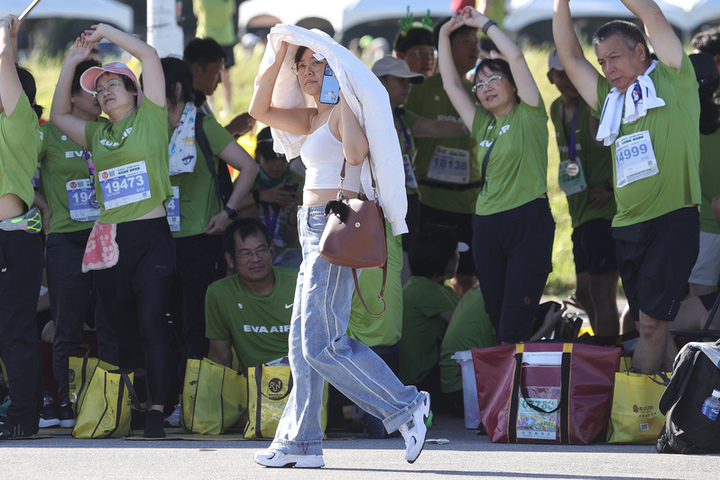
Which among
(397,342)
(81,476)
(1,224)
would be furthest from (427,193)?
(81,476)

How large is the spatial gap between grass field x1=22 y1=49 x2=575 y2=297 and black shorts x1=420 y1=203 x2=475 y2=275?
166 inches

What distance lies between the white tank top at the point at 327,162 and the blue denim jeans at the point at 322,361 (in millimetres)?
119

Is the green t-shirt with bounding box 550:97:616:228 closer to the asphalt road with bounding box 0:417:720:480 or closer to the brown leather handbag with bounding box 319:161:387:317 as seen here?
the asphalt road with bounding box 0:417:720:480

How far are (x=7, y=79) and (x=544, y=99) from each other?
12.2 m

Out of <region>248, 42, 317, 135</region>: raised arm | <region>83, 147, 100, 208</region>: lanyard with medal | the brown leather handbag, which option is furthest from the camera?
<region>83, 147, 100, 208</region>: lanyard with medal

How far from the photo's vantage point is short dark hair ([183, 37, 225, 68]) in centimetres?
720

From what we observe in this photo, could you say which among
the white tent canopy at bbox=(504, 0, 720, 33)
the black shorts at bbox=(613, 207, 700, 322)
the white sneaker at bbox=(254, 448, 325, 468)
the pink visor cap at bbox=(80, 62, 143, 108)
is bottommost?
the white sneaker at bbox=(254, 448, 325, 468)

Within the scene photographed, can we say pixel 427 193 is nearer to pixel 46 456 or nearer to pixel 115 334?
pixel 115 334

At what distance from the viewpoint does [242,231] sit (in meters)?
6.12

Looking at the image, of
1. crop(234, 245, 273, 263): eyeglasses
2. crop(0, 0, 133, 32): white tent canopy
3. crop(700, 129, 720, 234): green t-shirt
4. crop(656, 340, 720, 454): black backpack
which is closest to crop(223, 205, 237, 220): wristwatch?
crop(234, 245, 273, 263): eyeglasses

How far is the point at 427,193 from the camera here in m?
7.60

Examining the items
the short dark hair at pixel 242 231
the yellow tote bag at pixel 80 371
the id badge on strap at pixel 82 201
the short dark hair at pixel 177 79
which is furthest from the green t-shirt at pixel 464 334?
the id badge on strap at pixel 82 201

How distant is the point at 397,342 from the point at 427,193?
76.3 inches

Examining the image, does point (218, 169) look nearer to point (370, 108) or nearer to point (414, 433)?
point (370, 108)
